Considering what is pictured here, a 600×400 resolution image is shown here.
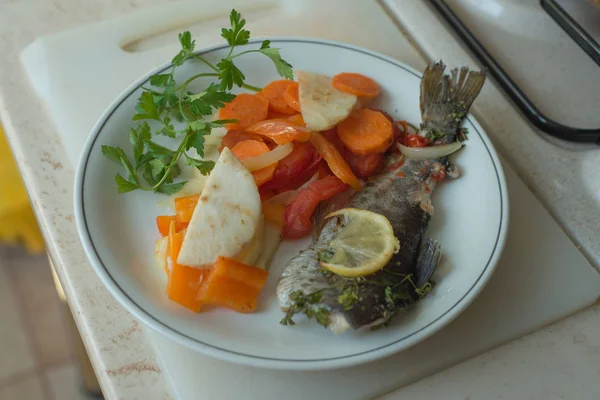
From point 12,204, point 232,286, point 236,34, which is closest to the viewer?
point 232,286

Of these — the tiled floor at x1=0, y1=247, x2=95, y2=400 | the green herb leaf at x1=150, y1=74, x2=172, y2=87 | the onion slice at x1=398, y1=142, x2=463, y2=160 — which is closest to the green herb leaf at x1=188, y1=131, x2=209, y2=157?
the green herb leaf at x1=150, y1=74, x2=172, y2=87

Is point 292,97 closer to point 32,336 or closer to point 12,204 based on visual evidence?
point 12,204

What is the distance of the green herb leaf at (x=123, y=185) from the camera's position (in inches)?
48.3

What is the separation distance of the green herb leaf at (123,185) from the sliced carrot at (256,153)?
0.78ft

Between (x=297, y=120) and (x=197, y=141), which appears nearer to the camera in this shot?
(x=197, y=141)

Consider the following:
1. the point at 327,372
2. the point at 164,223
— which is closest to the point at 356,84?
the point at 164,223

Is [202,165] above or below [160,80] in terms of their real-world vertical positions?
below

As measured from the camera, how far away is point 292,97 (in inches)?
55.1

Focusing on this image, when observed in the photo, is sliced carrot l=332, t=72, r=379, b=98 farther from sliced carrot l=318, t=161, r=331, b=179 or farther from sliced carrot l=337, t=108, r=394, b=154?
sliced carrot l=318, t=161, r=331, b=179

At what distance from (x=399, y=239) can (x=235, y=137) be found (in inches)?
17.9

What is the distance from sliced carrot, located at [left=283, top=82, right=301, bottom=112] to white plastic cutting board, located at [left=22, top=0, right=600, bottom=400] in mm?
334

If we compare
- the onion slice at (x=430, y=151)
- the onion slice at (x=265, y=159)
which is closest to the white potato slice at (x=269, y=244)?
the onion slice at (x=265, y=159)

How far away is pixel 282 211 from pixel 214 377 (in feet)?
1.22

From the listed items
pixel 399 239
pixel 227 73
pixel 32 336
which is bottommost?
pixel 32 336
